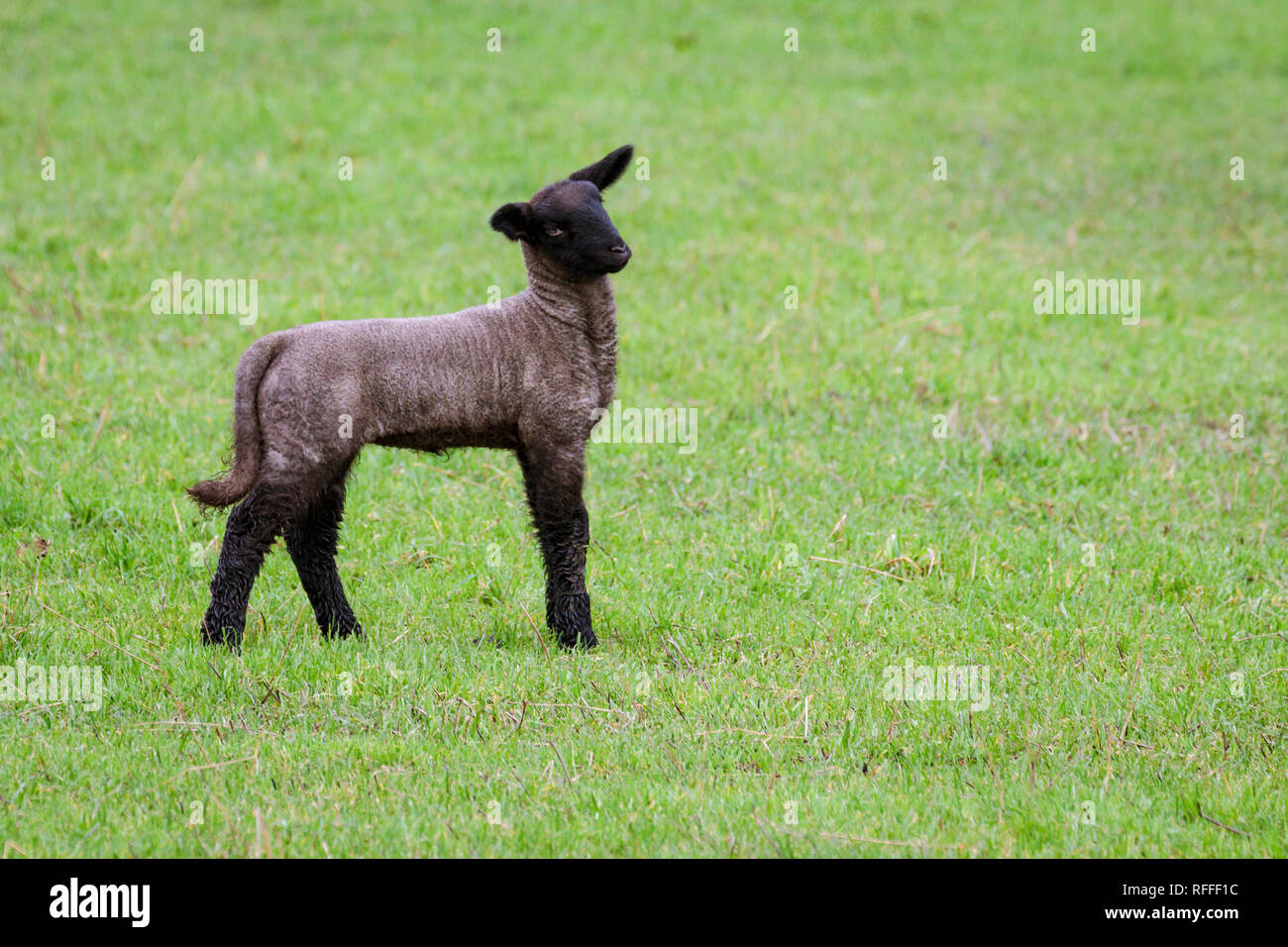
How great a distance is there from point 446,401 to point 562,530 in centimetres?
95

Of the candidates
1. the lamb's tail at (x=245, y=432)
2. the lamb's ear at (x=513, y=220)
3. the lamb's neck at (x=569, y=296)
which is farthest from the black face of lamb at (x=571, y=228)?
the lamb's tail at (x=245, y=432)

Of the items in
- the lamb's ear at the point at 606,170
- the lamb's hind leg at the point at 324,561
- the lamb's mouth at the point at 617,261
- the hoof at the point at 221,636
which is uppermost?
the lamb's ear at the point at 606,170

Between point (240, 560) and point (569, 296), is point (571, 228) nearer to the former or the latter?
point (569, 296)

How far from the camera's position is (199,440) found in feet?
33.3

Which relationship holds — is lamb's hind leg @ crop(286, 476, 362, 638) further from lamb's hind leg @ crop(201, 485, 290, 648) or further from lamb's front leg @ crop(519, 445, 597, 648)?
lamb's front leg @ crop(519, 445, 597, 648)

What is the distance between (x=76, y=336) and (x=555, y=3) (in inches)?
528

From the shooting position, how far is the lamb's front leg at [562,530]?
7.07 metres

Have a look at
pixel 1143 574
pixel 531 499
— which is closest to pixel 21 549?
pixel 531 499

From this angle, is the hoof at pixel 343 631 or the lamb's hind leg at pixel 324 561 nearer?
the lamb's hind leg at pixel 324 561

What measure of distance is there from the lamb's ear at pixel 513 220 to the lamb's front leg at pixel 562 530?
111cm

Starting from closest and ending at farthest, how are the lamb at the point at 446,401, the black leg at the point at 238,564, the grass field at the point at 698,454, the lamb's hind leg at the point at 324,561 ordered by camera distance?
the grass field at the point at 698,454 → the lamb at the point at 446,401 → the black leg at the point at 238,564 → the lamb's hind leg at the point at 324,561

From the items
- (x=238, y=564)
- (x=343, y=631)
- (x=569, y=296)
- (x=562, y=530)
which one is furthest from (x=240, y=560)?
(x=569, y=296)

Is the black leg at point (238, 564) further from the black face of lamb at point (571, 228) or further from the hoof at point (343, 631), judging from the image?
the black face of lamb at point (571, 228)

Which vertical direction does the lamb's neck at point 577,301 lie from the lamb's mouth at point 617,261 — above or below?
below
